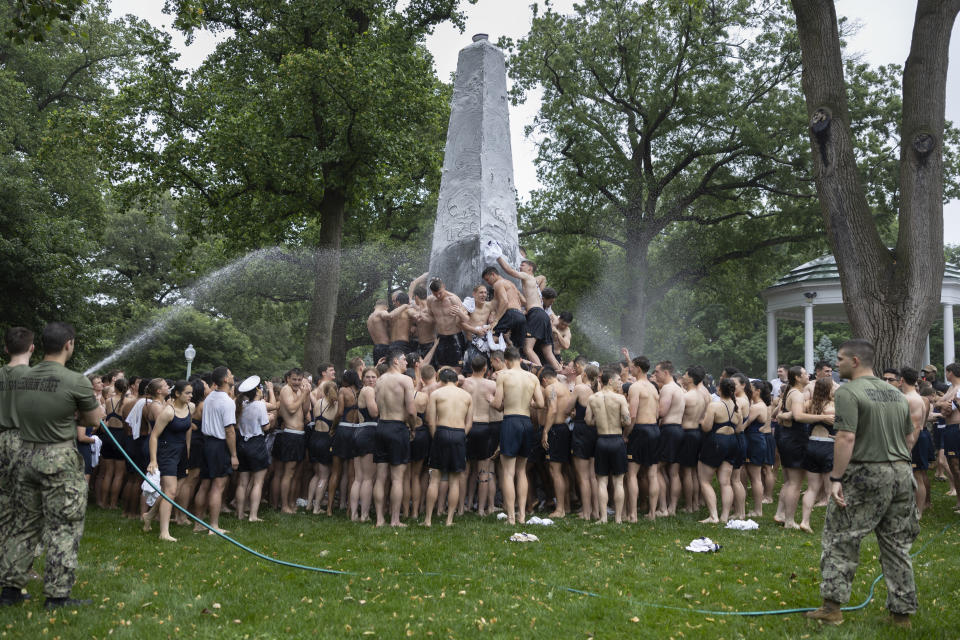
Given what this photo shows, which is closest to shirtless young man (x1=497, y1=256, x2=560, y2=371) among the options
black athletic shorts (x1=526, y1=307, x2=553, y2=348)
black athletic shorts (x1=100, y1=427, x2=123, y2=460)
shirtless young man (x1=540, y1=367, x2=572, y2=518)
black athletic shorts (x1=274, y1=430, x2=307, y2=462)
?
black athletic shorts (x1=526, y1=307, x2=553, y2=348)

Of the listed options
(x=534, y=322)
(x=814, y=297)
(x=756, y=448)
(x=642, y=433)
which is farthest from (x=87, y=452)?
(x=814, y=297)

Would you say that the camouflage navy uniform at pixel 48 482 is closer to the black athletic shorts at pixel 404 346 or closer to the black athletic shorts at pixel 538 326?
the black athletic shorts at pixel 404 346

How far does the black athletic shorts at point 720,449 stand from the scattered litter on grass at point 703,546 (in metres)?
1.83

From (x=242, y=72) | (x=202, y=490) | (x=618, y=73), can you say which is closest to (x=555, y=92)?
(x=618, y=73)

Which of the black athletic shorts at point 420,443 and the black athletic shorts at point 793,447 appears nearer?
the black athletic shorts at point 793,447

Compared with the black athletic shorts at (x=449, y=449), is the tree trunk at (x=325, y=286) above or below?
above

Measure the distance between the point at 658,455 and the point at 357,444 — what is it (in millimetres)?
4400

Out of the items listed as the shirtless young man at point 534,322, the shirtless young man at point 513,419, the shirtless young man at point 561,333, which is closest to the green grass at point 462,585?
the shirtless young man at point 513,419

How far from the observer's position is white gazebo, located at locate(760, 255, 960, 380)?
78.1ft

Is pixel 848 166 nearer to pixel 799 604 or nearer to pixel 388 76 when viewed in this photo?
pixel 799 604

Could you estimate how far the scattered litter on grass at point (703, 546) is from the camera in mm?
7969

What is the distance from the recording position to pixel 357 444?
32.4ft

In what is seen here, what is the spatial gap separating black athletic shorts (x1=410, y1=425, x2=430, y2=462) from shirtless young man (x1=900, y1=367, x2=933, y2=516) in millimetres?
6122

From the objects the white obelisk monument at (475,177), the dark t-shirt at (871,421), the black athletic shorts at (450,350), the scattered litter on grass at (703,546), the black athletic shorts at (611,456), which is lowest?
the scattered litter on grass at (703,546)
